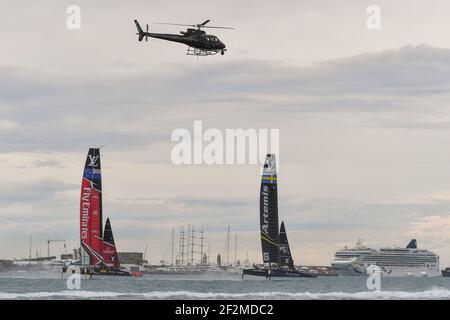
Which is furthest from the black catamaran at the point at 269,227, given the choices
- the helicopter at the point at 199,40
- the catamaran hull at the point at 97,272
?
the helicopter at the point at 199,40

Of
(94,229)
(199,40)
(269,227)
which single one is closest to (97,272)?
(94,229)

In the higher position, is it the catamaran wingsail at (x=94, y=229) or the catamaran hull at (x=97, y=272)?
the catamaran wingsail at (x=94, y=229)

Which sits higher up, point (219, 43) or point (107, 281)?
point (219, 43)

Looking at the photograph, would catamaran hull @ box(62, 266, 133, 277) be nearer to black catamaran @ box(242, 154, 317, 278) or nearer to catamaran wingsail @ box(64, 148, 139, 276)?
catamaran wingsail @ box(64, 148, 139, 276)

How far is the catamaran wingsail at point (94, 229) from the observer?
168 meters

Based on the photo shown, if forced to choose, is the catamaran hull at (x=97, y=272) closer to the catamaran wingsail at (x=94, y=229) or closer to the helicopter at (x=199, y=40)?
the catamaran wingsail at (x=94, y=229)

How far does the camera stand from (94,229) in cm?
17225

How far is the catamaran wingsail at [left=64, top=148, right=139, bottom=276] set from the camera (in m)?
→ 168

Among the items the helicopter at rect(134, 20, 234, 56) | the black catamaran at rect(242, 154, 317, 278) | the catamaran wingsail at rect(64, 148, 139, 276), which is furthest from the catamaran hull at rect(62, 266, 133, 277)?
the helicopter at rect(134, 20, 234, 56)

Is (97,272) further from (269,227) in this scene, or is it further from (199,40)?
(199,40)
